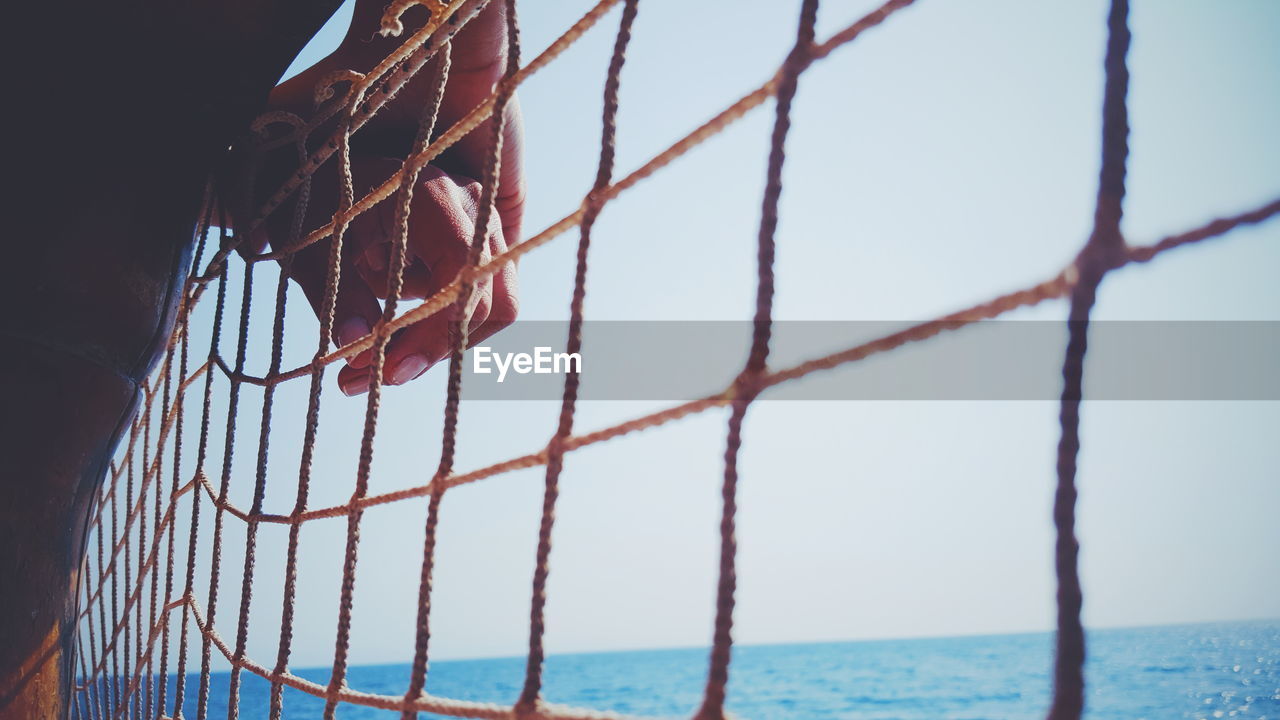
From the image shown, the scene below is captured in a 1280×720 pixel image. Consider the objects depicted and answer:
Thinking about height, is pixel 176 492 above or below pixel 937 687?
above

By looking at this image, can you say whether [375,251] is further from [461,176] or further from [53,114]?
[53,114]

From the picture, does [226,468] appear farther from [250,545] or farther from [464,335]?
[464,335]

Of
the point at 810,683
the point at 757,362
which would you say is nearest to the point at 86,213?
the point at 757,362

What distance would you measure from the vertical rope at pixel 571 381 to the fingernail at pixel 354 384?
684mm

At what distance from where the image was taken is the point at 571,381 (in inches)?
33.4

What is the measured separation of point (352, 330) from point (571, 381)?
0.70 m

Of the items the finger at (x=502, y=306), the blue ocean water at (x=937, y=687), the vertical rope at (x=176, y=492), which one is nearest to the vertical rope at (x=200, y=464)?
the vertical rope at (x=176, y=492)

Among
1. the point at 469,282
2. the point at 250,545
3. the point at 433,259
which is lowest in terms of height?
the point at 250,545

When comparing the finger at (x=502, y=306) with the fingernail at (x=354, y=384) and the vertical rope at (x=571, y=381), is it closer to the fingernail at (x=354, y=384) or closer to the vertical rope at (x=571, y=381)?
the fingernail at (x=354, y=384)

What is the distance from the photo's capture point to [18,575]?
3.79 feet

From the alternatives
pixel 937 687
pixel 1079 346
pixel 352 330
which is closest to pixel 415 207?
pixel 352 330

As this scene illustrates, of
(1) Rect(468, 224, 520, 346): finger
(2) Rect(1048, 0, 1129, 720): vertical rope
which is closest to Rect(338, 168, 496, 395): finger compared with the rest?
(1) Rect(468, 224, 520, 346): finger

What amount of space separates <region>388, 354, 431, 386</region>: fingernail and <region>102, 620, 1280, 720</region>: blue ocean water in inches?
619

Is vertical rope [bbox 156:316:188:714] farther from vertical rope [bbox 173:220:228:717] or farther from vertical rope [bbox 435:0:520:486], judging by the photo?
vertical rope [bbox 435:0:520:486]
